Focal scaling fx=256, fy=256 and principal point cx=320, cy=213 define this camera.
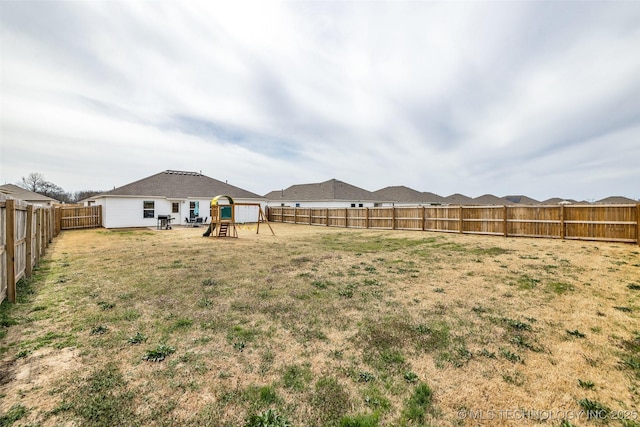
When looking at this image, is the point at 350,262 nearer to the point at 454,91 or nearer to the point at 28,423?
the point at 28,423

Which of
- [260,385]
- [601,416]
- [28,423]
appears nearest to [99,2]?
[28,423]

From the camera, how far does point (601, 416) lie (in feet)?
8.23

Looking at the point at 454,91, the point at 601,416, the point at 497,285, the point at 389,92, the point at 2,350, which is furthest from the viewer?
the point at 389,92

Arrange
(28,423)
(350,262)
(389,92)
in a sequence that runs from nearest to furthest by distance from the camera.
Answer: (28,423) → (350,262) → (389,92)

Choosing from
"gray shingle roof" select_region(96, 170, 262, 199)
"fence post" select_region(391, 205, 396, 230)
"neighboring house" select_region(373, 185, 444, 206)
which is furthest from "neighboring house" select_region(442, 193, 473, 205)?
"gray shingle roof" select_region(96, 170, 262, 199)

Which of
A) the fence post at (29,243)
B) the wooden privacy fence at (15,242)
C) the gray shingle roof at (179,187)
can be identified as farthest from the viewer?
the gray shingle roof at (179,187)

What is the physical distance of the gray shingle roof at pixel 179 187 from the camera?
24.9 m

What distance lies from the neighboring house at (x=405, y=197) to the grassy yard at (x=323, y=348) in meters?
36.1

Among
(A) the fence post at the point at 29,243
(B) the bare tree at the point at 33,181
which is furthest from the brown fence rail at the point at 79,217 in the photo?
(B) the bare tree at the point at 33,181

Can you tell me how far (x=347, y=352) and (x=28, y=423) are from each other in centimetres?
331

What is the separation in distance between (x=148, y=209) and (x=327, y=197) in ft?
68.7

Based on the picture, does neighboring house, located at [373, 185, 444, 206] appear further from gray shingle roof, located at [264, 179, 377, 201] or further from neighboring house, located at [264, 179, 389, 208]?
gray shingle roof, located at [264, 179, 377, 201]

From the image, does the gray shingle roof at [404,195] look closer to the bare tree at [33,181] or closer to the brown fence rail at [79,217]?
the brown fence rail at [79,217]

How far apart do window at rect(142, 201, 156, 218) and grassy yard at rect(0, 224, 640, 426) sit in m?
19.0
